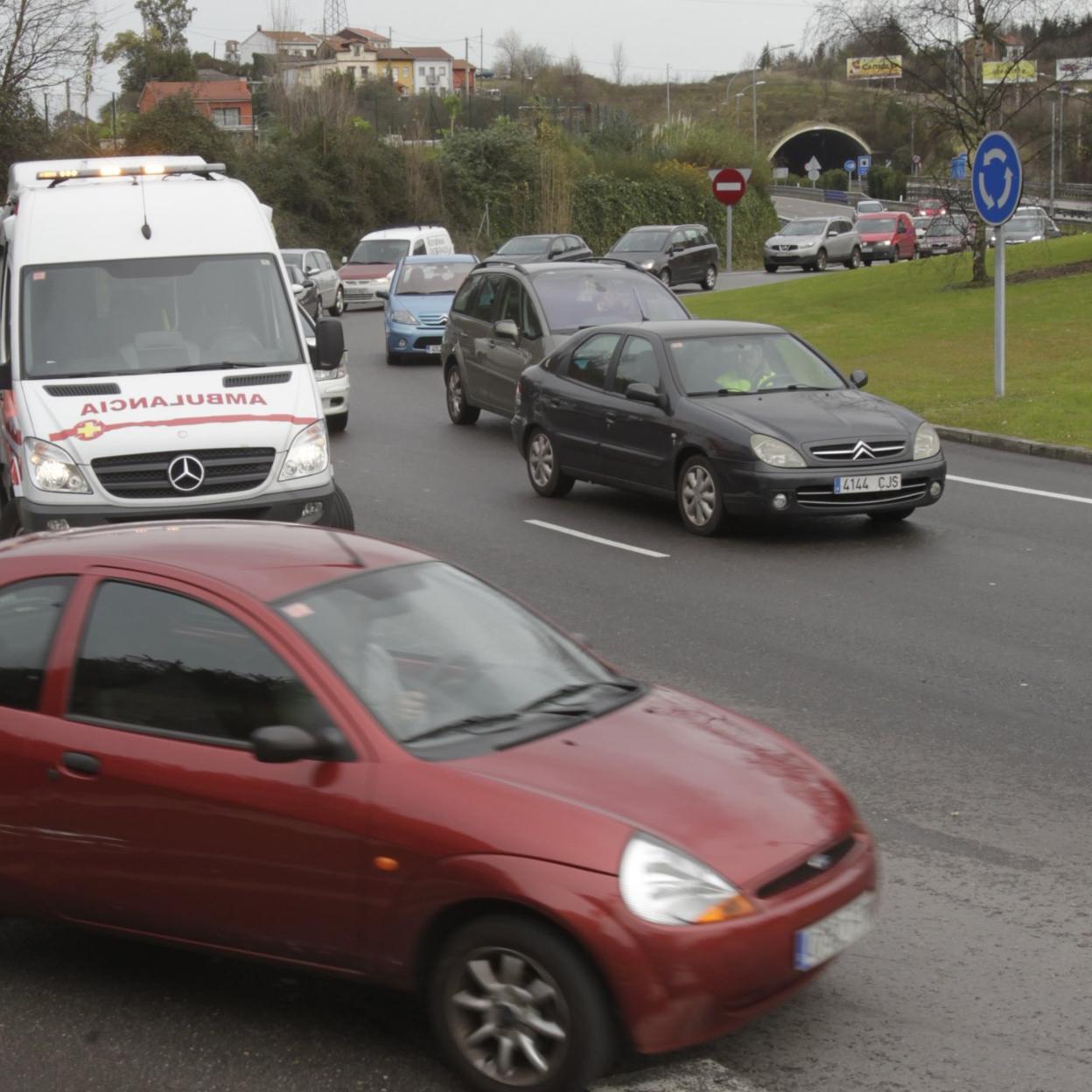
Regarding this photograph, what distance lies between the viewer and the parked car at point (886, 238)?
5803cm

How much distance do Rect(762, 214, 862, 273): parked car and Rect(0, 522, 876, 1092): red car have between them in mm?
52368

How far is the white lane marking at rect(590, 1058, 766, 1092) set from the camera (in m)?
4.51

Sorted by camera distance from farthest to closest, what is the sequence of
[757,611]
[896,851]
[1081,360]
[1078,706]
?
[1081,360]
[757,611]
[1078,706]
[896,851]

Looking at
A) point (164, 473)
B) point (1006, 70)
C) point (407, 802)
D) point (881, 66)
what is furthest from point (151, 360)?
point (881, 66)

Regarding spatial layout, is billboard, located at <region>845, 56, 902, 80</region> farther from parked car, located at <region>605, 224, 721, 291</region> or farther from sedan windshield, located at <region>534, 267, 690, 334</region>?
sedan windshield, located at <region>534, 267, 690, 334</region>

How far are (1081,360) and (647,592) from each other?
13.1m

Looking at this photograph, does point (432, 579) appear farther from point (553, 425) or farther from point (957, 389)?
point (957, 389)

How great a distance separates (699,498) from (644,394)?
105 cm

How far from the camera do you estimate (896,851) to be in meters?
6.36

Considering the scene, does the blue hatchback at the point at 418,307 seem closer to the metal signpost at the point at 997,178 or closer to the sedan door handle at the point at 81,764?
the metal signpost at the point at 997,178

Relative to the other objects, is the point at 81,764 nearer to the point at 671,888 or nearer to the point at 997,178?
the point at 671,888

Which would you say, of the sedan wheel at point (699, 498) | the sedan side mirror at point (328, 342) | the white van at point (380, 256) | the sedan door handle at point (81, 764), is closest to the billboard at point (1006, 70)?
the white van at point (380, 256)

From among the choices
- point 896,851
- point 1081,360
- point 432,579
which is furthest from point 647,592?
point 1081,360

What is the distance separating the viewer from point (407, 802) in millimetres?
4621
